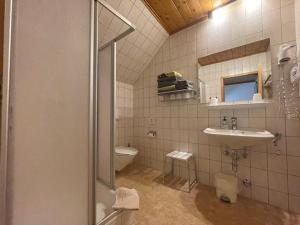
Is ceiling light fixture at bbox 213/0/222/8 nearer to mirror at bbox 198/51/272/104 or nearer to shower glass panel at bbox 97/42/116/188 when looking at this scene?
mirror at bbox 198/51/272/104

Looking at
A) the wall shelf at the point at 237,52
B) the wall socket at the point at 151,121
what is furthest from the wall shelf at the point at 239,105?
the wall socket at the point at 151,121

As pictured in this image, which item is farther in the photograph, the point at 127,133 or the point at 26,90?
the point at 127,133

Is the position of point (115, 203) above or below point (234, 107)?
below

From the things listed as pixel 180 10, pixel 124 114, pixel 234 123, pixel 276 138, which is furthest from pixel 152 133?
pixel 180 10

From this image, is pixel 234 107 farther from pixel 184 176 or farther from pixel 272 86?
pixel 184 176

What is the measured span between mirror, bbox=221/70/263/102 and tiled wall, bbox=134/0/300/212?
15cm

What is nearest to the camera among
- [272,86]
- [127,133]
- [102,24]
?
[272,86]

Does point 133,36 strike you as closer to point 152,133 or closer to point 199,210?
point 152,133

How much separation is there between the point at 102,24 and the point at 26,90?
1.54m

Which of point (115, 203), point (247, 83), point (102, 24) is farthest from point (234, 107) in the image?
point (102, 24)

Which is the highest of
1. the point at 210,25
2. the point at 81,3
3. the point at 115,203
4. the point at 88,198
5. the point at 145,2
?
the point at 145,2

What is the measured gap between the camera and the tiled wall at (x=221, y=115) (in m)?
1.47

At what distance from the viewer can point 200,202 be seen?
1571 mm

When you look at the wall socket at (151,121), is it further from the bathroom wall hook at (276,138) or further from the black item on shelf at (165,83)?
the bathroom wall hook at (276,138)
